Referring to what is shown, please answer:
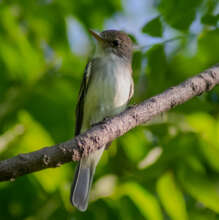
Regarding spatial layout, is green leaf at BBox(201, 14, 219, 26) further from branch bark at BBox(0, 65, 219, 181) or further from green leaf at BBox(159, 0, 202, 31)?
branch bark at BBox(0, 65, 219, 181)

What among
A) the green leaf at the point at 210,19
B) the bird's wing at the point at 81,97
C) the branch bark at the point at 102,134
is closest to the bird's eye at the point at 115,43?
the bird's wing at the point at 81,97

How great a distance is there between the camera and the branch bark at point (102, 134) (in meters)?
1.94

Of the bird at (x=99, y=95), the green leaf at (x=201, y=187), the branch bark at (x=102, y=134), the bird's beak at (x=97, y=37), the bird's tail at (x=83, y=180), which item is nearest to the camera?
the branch bark at (x=102, y=134)

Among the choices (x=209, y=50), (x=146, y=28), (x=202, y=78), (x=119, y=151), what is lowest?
(x=119, y=151)

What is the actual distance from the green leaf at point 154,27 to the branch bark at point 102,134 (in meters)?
0.53

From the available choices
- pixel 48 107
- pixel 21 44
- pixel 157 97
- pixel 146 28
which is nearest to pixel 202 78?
pixel 157 97

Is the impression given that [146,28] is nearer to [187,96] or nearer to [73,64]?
[187,96]

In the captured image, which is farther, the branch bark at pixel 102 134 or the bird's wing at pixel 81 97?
the bird's wing at pixel 81 97

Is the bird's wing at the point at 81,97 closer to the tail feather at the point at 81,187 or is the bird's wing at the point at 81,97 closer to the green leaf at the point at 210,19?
the tail feather at the point at 81,187

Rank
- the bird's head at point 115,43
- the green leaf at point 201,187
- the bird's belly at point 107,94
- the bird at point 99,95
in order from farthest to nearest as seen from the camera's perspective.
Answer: the bird's head at point 115,43
the bird's belly at point 107,94
the bird at point 99,95
the green leaf at point 201,187

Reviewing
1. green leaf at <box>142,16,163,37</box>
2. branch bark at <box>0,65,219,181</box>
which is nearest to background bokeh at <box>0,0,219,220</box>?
green leaf at <box>142,16,163,37</box>

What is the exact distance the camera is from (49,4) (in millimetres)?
4422

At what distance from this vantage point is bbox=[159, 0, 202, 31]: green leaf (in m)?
3.28

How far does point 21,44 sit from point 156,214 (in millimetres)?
1992
